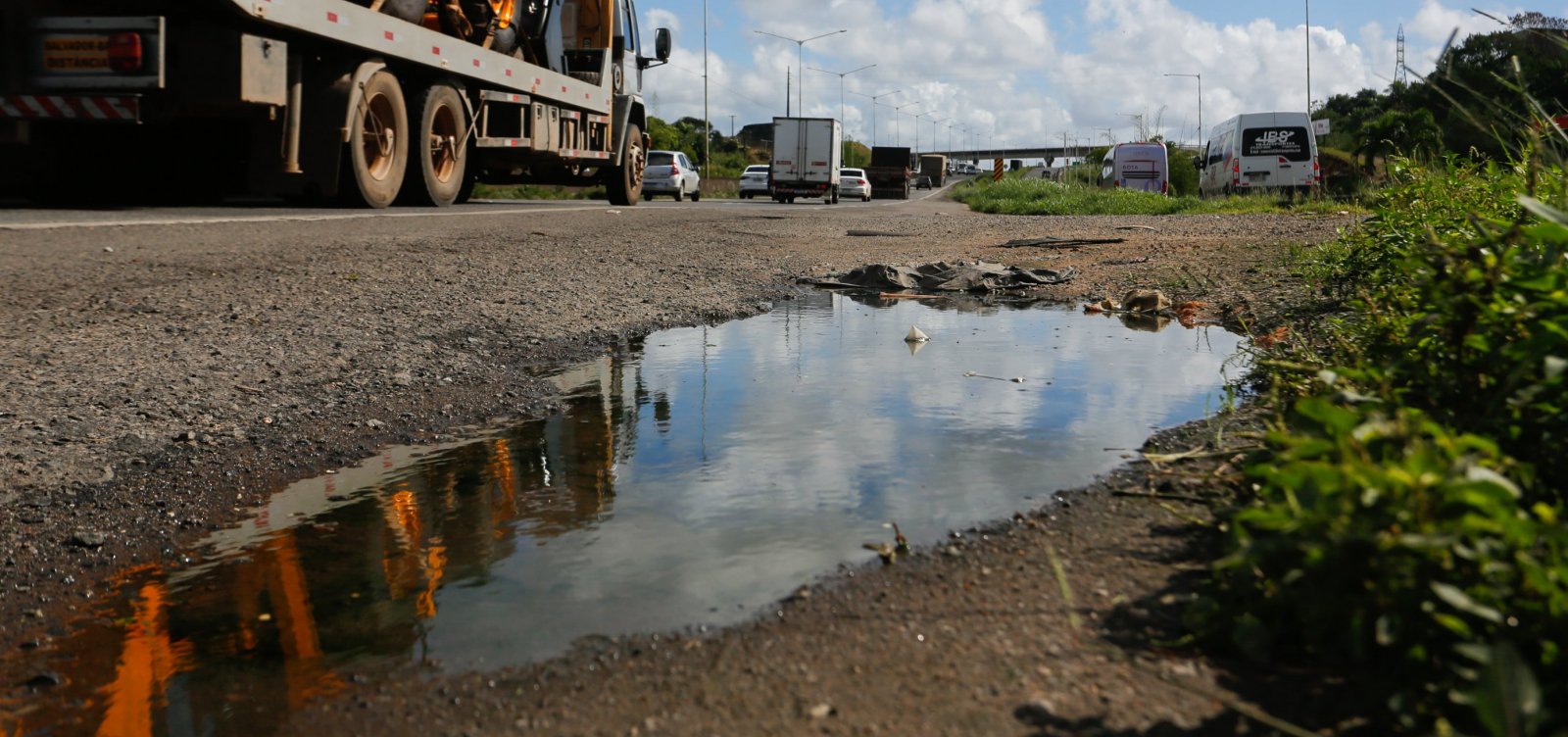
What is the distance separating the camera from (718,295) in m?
7.39

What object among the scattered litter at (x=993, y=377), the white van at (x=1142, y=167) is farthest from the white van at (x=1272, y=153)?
the scattered litter at (x=993, y=377)

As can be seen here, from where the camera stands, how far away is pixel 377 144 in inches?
492

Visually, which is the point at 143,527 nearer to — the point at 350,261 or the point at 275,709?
the point at 275,709

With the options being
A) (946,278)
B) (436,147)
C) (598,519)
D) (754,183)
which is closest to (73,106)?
(436,147)

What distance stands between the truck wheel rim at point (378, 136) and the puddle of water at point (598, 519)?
787 cm

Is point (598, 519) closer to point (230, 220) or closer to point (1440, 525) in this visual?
point (1440, 525)

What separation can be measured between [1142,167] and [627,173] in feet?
52.0

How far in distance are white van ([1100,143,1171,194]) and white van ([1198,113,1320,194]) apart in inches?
224

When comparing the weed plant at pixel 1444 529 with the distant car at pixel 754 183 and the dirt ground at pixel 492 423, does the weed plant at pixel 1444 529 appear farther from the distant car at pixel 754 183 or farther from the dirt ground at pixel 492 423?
the distant car at pixel 754 183

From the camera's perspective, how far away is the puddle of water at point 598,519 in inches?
90.6

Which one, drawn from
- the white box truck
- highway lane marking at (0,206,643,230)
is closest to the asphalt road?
highway lane marking at (0,206,643,230)

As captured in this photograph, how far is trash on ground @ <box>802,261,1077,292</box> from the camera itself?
821 centimetres

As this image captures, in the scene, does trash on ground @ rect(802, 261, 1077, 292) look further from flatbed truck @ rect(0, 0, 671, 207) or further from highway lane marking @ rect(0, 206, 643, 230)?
flatbed truck @ rect(0, 0, 671, 207)

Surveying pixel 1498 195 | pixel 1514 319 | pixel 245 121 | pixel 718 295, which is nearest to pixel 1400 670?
pixel 1514 319
